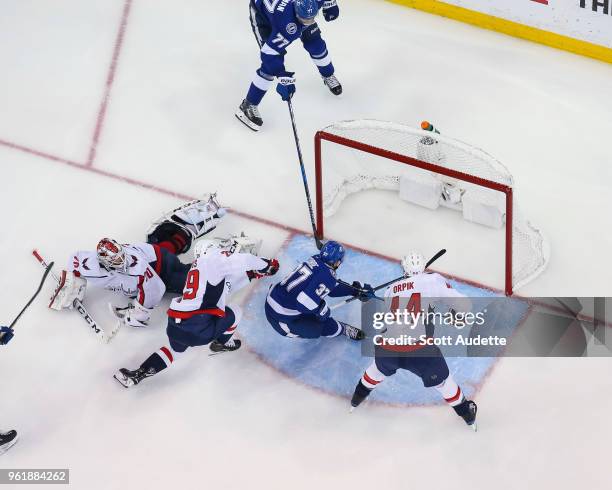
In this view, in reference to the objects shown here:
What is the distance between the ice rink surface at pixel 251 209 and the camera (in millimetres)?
5289

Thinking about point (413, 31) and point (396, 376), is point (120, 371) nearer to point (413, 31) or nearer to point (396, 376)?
point (396, 376)

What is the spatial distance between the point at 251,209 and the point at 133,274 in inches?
40.8

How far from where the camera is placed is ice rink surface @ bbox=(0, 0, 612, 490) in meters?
→ 5.29

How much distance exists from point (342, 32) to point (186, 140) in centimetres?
137

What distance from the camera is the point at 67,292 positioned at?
590 cm

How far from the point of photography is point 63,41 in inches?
299

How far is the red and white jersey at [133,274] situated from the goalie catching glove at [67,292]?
14 cm

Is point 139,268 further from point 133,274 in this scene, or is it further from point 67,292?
point 67,292

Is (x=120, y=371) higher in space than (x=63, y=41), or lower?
lower

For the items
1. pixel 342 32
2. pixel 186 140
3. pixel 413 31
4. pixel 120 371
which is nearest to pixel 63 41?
pixel 186 140

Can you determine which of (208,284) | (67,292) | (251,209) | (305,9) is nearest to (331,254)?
(208,284)

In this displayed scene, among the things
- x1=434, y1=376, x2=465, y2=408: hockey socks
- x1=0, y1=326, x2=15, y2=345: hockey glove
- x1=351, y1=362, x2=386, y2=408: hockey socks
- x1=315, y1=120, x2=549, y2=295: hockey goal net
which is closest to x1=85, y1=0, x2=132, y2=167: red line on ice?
x1=315, y1=120, x2=549, y2=295: hockey goal net

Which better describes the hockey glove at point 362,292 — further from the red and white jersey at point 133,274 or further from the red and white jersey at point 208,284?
the red and white jersey at point 133,274

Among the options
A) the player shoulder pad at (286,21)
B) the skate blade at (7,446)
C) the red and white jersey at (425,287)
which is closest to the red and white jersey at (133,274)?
the skate blade at (7,446)
